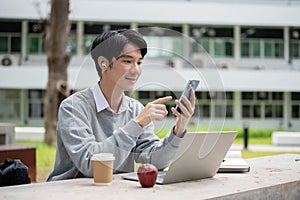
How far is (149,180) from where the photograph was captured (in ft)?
4.66

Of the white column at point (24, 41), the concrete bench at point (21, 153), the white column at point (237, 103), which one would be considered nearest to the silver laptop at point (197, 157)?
the concrete bench at point (21, 153)

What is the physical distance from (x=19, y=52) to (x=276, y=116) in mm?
7105

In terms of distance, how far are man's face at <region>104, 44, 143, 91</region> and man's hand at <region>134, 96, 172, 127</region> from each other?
108 mm

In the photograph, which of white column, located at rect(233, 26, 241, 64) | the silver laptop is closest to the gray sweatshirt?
the silver laptop

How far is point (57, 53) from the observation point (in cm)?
723

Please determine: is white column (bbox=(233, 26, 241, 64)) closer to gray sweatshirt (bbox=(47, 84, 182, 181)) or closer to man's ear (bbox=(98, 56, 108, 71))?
gray sweatshirt (bbox=(47, 84, 182, 181))

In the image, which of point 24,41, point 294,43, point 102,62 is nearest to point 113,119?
point 102,62

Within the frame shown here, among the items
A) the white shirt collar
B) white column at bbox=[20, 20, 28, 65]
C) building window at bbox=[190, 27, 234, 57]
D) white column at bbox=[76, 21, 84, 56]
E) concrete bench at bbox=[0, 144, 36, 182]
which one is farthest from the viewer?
building window at bbox=[190, 27, 234, 57]

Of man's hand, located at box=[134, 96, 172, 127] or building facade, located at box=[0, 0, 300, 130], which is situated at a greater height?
building facade, located at box=[0, 0, 300, 130]

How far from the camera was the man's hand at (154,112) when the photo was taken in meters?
1.53

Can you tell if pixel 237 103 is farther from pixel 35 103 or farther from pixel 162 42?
pixel 162 42

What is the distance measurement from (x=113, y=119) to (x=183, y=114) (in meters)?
0.29

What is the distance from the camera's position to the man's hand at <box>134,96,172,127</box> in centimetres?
153

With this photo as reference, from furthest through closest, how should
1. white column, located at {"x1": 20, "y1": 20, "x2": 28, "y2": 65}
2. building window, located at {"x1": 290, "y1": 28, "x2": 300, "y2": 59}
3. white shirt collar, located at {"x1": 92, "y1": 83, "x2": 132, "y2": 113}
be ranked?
building window, located at {"x1": 290, "y1": 28, "x2": 300, "y2": 59} → white column, located at {"x1": 20, "y1": 20, "x2": 28, "y2": 65} → white shirt collar, located at {"x1": 92, "y1": 83, "x2": 132, "y2": 113}
